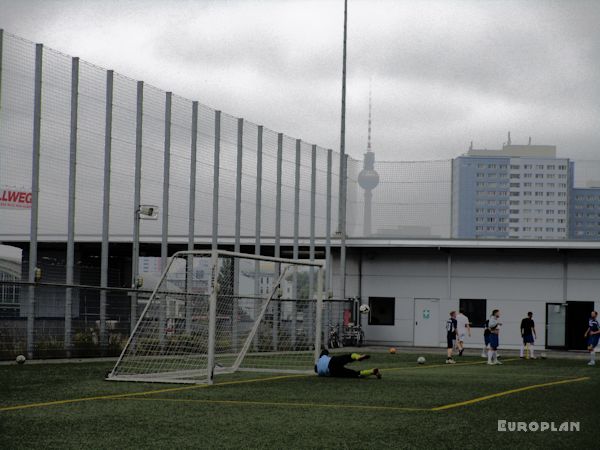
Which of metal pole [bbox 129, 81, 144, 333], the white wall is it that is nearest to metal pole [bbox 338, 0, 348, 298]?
the white wall

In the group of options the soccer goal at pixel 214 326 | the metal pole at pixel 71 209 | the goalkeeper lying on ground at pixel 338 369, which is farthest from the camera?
the metal pole at pixel 71 209

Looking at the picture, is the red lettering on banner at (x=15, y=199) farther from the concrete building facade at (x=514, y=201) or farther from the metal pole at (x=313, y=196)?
the concrete building facade at (x=514, y=201)

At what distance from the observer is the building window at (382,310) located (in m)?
42.3

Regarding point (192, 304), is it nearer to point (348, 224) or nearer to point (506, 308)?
point (348, 224)

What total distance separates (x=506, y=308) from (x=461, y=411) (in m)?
30.1

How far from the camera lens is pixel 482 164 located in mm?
41469

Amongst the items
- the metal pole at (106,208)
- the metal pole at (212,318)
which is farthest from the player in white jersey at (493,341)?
the metal pole at (212,318)

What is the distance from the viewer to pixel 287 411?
1191 centimetres

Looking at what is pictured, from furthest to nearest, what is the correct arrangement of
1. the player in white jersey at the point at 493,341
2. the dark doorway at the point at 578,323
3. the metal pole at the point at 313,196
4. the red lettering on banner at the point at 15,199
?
the dark doorway at the point at 578,323, the metal pole at the point at 313,196, the player in white jersey at the point at 493,341, the red lettering on banner at the point at 15,199

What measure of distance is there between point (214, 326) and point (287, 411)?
192 inches

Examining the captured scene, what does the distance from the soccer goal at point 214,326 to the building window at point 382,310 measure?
38.7 ft

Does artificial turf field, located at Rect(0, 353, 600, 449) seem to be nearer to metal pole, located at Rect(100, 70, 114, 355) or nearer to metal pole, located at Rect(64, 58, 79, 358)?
metal pole, located at Rect(64, 58, 79, 358)

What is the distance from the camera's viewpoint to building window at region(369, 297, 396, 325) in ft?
139

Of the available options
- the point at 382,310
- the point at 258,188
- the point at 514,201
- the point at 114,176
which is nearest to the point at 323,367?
the point at 114,176
